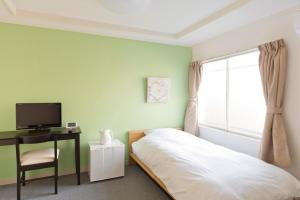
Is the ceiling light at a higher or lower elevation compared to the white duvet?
higher

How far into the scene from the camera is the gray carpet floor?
2.51 meters

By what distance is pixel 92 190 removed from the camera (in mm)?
2684

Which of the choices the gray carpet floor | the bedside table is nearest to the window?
the gray carpet floor

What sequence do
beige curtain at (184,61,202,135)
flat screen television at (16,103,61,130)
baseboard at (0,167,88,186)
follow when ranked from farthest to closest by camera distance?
beige curtain at (184,61,202,135)
baseboard at (0,167,88,186)
flat screen television at (16,103,61,130)

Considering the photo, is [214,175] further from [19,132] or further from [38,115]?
[19,132]

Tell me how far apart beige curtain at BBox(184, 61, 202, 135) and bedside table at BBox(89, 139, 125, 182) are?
1535 mm

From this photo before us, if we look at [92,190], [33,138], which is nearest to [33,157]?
[33,138]

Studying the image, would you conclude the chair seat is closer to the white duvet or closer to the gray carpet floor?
the gray carpet floor

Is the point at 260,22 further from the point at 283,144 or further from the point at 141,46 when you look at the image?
the point at 141,46

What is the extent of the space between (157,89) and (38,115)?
2087 millimetres

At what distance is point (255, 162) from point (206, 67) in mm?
2167

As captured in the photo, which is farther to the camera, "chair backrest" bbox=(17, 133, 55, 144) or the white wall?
"chair backrest" bbox=(17, 133, 55, 144)

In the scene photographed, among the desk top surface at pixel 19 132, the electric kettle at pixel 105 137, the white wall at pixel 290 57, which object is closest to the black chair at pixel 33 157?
the desk top surface at pixel 19 132

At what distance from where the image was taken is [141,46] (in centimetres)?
365
